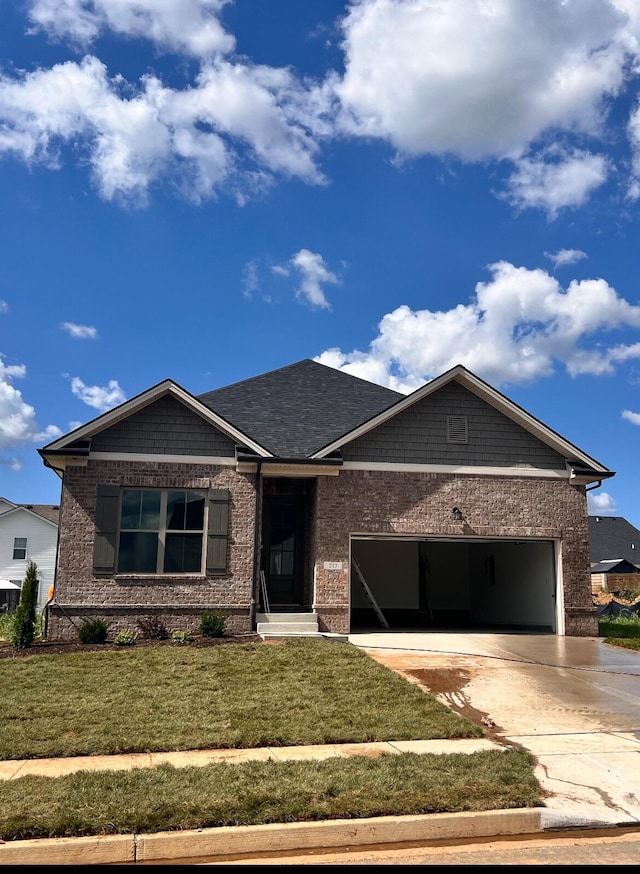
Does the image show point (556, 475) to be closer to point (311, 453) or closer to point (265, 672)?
point (311, 453)

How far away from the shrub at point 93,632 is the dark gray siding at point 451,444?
595cm

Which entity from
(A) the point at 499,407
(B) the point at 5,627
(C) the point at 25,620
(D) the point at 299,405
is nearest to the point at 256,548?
(C) the point at 25,620

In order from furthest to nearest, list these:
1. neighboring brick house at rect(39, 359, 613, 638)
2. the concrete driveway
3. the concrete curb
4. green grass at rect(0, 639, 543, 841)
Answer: neighboring brick house at rect(39, 359, 613, 638) < the concrete driveway < green grass at rect(0, 639, 543, 841) < the concrete curb

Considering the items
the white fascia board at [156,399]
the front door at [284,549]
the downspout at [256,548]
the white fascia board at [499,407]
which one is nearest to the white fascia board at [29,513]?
the front door at [284,549]

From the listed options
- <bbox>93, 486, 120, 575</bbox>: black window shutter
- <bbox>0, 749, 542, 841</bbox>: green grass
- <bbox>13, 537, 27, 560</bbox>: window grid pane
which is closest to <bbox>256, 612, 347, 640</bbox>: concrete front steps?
<bbox>93, 486, 120, 575</bbox>: black window shutter

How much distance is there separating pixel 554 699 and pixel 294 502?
29.9 feet

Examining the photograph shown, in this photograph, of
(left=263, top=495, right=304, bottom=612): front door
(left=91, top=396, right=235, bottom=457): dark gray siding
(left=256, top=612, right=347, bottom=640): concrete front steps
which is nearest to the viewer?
(left=256, top=612, right=347, bottom=640): concrete front steps

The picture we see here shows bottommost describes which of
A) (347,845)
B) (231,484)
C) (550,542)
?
A: (347,845)

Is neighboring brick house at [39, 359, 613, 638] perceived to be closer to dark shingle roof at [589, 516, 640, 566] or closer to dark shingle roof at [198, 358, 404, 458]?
dark shingle roof at [198, 358, 404, 458]

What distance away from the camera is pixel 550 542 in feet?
54.9

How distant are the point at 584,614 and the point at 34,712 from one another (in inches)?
480

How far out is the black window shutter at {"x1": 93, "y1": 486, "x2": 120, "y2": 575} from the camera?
1459 centimetres

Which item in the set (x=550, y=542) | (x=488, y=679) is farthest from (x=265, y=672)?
(x=550, y=542)

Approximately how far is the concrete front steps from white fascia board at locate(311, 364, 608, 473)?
4.25 metres
